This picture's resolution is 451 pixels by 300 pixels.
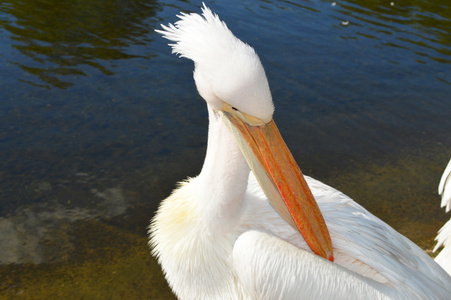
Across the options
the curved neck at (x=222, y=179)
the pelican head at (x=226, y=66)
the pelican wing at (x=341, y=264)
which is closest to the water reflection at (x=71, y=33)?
the curved neck at (x=222, y=179)

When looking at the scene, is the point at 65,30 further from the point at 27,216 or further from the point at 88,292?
the point at 88,292

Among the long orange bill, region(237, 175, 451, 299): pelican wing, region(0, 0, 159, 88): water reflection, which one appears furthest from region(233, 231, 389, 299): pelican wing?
region(0, 0, 159, 88): water reflection

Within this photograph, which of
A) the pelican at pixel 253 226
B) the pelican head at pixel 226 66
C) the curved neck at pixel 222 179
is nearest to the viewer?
the pelican head at pixel 226 66

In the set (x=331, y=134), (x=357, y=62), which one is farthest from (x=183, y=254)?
(x=357, y=62)

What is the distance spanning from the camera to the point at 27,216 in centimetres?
392

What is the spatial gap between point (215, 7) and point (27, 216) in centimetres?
545

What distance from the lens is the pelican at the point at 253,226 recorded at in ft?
6.63

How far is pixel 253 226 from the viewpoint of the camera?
7.82 ft

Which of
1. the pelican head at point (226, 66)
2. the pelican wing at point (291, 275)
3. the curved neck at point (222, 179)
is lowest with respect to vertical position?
the pelican wing at point (291, 275)

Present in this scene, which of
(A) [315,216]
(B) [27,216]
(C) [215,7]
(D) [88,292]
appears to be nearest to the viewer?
(A) [315,216]

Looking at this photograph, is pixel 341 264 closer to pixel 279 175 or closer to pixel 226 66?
pixel 279 175

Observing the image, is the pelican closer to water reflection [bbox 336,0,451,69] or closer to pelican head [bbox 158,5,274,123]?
pelican head [bbox 158,5,274,123]

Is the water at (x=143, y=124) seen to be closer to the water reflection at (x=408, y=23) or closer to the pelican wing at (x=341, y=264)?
the water reflection at (x=408, y=23)

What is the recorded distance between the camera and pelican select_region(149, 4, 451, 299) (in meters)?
2.02
